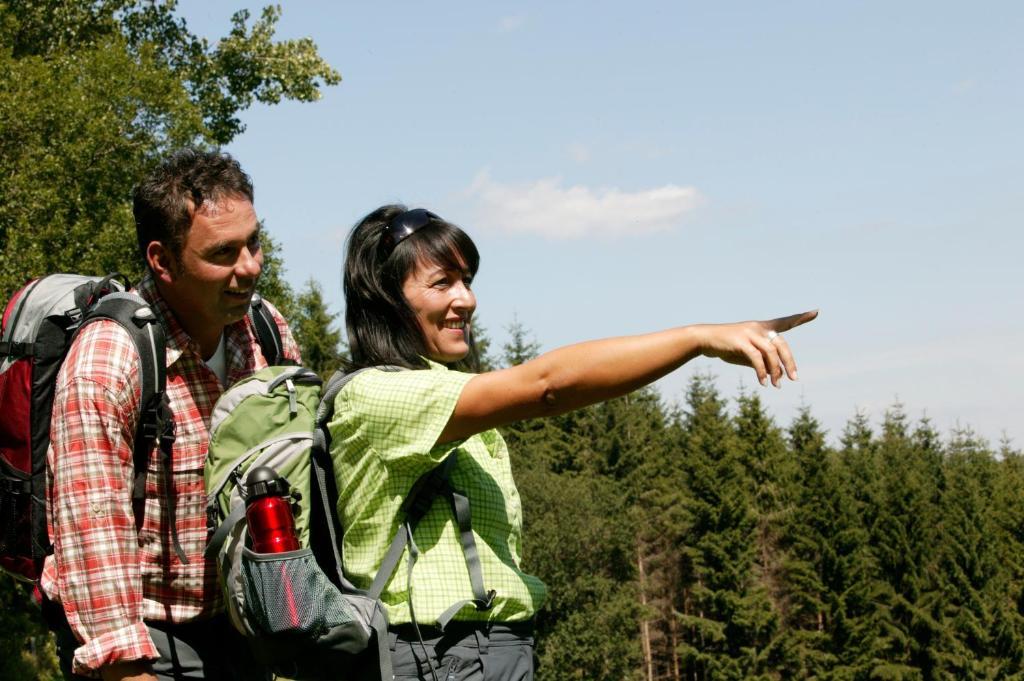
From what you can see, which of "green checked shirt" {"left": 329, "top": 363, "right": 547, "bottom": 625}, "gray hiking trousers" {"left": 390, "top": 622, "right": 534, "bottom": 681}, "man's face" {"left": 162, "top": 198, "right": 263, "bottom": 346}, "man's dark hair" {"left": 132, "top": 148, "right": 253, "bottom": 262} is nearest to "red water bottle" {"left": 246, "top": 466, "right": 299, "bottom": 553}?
"green checked shirt" {"left": 329, "top": 363, "right": 547, "bottom": 625}

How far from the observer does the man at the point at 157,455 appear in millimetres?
Result: 2742

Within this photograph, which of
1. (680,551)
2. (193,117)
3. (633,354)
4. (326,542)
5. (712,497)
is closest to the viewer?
(633,354)

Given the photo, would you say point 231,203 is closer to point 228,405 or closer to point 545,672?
point 228,405

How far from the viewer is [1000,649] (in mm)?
45625

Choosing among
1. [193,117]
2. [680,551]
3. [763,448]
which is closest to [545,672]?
[680,551]

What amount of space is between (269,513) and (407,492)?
303 millimetres

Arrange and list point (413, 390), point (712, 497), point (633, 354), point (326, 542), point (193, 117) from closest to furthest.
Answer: point (633, 354)
point (413, 390)
point (326, 542)
point (193, 117)
point (712, 497)

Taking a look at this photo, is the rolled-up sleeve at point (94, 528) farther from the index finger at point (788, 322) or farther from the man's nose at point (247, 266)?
the index finger at point (788, 322)

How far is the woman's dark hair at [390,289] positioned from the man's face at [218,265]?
0.27 m

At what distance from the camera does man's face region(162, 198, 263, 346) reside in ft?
9.80

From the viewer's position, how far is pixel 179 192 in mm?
3016

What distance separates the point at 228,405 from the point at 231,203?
0.54 meters

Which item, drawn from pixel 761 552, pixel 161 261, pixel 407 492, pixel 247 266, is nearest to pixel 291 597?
pixel 407 492

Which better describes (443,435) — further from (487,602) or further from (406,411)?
(487,602)
